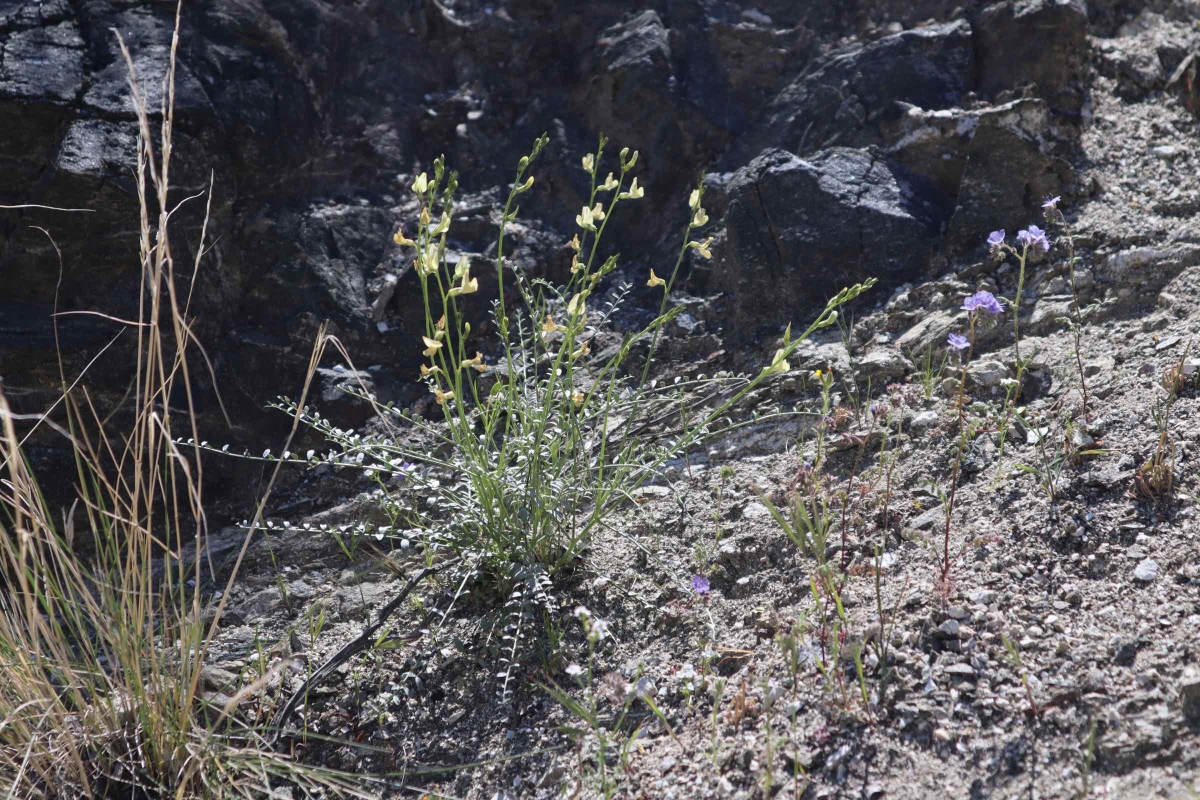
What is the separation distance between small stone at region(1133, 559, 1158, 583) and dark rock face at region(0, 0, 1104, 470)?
4.53ft

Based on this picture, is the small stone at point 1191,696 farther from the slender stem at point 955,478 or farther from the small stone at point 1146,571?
the slender stem at point 955,478

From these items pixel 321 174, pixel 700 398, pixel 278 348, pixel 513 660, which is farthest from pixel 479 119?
pixel 513 660

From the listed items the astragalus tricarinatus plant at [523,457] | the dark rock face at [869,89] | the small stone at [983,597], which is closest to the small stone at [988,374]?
the astragalus tricarinatus plant at [523,457]

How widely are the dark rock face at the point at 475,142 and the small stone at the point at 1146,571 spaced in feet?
4.53

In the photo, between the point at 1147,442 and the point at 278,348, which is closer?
the point at 1147,442

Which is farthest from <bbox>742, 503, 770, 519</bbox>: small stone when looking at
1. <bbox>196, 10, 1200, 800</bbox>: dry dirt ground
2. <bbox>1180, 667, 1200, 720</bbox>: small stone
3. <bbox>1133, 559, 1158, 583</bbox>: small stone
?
<bbox>1180, 667, 1200, 720</bbox>: small stone

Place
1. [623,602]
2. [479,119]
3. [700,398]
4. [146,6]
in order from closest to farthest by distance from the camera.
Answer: [623,602], [700,398], [146,6], [479,119]

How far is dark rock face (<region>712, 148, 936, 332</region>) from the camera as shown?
9.68 ft

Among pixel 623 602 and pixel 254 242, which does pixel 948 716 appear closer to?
pixel 623 602

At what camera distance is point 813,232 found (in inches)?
117

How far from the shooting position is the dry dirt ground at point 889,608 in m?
1.55

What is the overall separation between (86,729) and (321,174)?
2.31 meters

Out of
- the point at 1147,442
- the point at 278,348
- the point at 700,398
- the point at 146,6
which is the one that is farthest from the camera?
the point at 146,6

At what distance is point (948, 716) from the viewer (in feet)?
5.22
